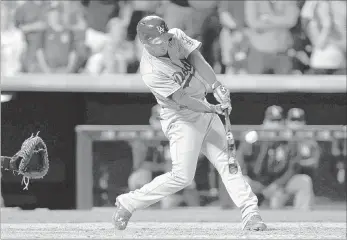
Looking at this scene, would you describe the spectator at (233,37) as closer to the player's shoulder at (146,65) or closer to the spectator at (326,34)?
the spectator at (326,34)

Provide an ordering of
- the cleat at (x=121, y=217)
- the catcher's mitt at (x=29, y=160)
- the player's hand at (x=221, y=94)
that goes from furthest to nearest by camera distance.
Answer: the cleat at (x=121, y=217) < the catcher's mitt at (x=29, y=160) < the player's hand at (x=221, y=94)

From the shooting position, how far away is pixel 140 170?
9688 millimetres

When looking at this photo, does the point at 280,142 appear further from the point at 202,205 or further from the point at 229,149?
the point at 229,149

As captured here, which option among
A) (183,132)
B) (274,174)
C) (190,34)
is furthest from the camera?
(190,34)

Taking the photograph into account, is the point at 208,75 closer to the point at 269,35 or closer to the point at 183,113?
the point at 183,113

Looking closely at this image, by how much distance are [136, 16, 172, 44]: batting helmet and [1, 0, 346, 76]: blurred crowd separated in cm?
398

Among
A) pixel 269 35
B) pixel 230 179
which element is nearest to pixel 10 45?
pixel 269 35

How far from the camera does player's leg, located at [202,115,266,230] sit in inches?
239

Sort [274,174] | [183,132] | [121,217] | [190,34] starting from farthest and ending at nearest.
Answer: [190,34] < [274,174] < [121,217] < [183,132]

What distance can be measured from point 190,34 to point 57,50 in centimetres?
146

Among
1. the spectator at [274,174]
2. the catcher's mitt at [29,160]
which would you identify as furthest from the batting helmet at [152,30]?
the spectator at [274,174]

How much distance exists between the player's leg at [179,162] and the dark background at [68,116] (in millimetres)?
3905

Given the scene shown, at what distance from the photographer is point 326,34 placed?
32.9 feet

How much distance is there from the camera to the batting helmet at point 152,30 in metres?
5.91
